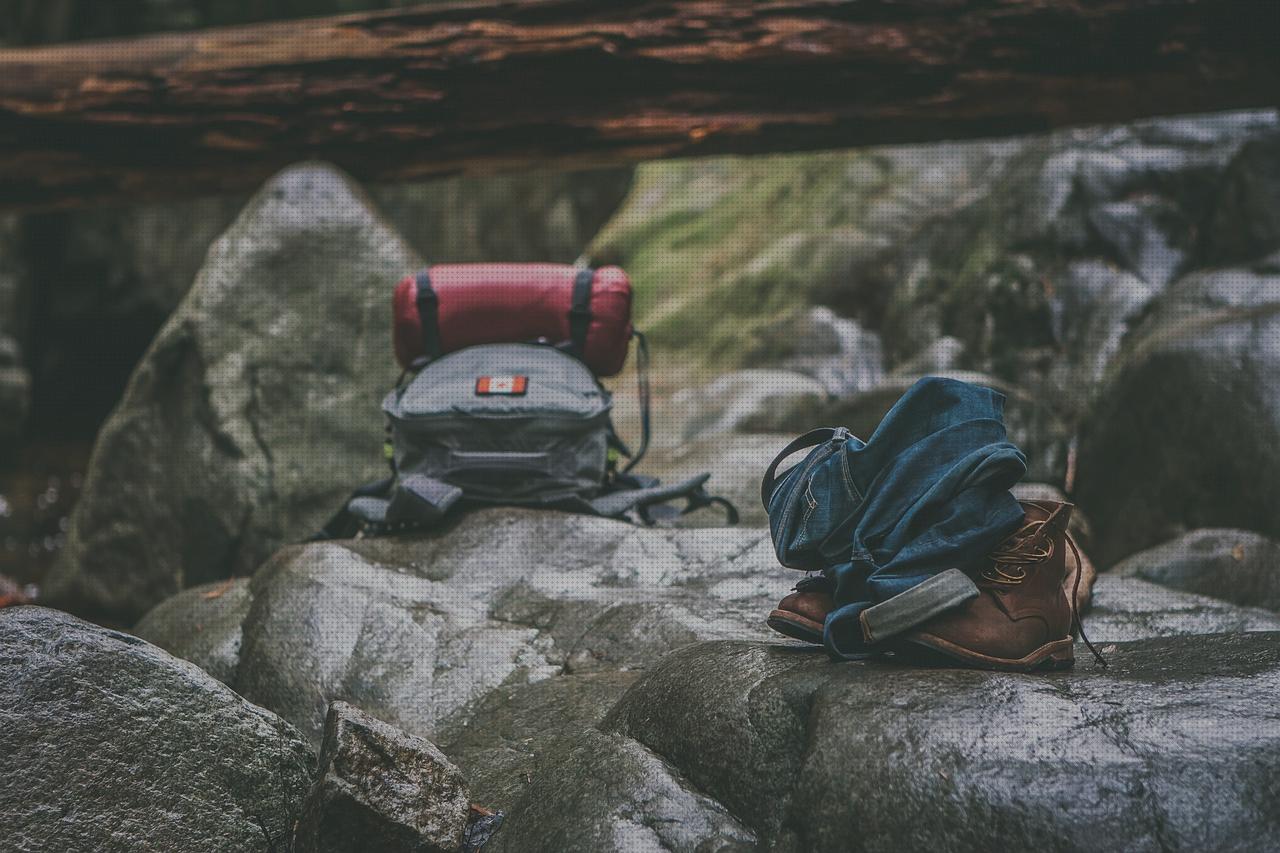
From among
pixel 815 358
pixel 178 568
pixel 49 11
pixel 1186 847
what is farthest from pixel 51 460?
pixel 1186 847

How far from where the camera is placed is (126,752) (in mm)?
2350

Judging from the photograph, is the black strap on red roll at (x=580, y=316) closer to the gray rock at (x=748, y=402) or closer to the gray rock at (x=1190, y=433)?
the gray rock at (x=1190, y=433)

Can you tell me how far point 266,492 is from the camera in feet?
17.4

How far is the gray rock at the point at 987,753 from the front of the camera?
71.4 inches

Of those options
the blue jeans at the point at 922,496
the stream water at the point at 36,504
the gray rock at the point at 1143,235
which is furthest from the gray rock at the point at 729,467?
the stream water at the point at 36,504

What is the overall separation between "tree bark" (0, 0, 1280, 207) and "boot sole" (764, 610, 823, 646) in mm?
4158

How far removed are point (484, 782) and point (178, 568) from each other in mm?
3299

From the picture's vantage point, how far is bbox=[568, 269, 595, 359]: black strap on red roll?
4.70 m

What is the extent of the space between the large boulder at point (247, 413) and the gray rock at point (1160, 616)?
3415mm

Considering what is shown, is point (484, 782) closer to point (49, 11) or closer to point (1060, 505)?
point (1060, 505)

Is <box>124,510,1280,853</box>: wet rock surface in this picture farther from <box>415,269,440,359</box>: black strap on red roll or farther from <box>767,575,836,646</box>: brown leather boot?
<box>415,269,440,359</box>: black strap on red roll

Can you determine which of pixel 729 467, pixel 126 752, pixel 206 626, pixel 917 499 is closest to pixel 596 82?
pixel 729 467

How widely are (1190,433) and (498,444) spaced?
320 cm

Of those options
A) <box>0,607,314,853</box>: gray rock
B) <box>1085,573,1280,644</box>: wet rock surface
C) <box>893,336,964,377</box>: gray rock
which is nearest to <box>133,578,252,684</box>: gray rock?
<box>0,607,314,853</box>: gray rock
